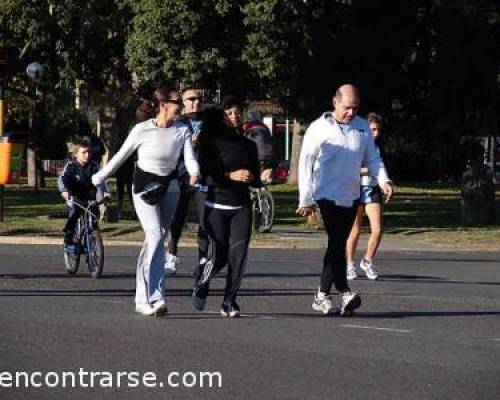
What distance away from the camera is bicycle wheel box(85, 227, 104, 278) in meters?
15.9

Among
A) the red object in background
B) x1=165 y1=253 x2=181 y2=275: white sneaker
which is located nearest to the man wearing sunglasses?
x1=165 y1=253 x2=181 y2=275: white sneaker

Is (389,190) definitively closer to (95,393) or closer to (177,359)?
(177,359)

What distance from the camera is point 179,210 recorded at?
16516 mm

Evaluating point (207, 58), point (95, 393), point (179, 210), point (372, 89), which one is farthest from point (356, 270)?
point (207, 58)

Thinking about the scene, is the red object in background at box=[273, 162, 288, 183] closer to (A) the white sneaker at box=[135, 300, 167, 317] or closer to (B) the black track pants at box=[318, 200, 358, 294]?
(B) the black track pants at box=[318, 200, 358, 294]

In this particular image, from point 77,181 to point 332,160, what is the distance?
4759 mm

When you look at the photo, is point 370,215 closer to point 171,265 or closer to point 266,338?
point 171,265

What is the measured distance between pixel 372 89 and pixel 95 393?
84.3ft

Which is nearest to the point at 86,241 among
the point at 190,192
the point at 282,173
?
the point at 190,192

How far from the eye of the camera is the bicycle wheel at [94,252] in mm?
15946

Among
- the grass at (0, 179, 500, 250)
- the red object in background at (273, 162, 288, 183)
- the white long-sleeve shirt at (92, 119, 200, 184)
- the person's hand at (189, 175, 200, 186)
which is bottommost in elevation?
the red object in background at (273, 162, 288, 183)

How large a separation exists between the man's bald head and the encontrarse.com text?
372cm

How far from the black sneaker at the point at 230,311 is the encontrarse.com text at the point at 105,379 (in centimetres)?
297

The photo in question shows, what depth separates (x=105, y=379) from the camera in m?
9.12
